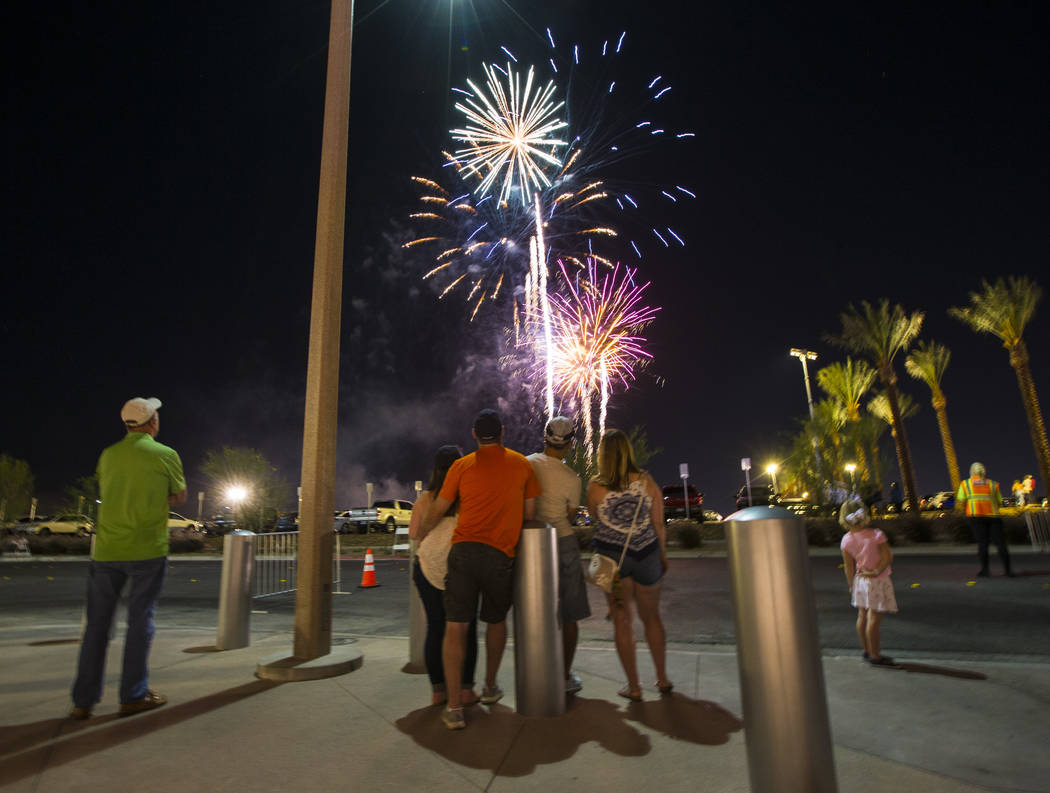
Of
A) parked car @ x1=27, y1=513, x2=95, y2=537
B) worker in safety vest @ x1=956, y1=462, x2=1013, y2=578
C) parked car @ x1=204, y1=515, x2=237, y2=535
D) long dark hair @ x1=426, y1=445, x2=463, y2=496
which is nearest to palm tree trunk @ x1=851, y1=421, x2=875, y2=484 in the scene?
worker in safety vest @ x1=956, y1=462, x2=1013, y2=578

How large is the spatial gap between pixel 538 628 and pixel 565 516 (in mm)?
799

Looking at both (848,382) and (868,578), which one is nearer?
(868,578)

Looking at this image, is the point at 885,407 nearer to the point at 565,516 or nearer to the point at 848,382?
the point at 848,382

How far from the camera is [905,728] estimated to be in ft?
11.6

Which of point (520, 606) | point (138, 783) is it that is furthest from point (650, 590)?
point (138, 783)

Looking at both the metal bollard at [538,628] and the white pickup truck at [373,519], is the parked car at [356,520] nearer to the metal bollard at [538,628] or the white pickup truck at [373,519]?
the white pickup truck at [373,519]

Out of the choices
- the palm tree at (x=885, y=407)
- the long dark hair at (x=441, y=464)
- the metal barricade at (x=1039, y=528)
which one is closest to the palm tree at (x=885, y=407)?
the palm tree at (x=885, y=407)

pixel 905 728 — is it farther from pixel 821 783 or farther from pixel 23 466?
pixel 23 466

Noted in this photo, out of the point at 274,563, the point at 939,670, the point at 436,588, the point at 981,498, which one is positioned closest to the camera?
the point at 436,588

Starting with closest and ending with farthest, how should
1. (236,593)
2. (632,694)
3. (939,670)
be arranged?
(632,694)
(939,670)
(236,593)

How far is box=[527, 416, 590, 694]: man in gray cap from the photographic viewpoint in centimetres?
412

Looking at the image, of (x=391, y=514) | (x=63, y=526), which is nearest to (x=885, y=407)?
(x=391, y=514)

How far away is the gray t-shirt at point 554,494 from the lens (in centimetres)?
436

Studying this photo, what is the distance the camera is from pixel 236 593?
6223 millimetres
